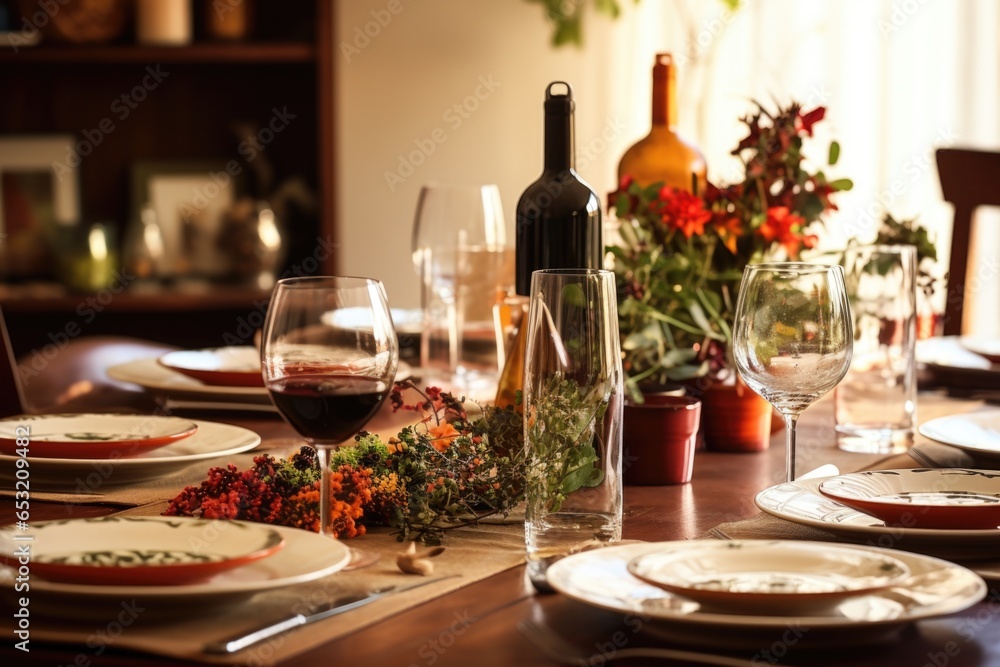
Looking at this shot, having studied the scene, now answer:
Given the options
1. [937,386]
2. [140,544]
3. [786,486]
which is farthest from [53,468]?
[937,386]

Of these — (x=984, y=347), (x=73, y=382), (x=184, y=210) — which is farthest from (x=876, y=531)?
(x=184, y=210)

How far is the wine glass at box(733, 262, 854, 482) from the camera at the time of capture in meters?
0.95

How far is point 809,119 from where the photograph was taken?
1317 millimetres

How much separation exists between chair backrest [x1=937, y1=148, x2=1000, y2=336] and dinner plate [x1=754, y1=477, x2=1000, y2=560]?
1.40 metres

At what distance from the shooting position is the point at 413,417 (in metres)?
1.42

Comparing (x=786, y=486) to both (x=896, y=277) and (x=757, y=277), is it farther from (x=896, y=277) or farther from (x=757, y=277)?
(x=896, y=277)

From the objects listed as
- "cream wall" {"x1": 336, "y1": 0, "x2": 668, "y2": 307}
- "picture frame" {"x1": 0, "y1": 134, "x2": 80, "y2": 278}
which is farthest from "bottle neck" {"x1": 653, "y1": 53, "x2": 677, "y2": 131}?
"picture frame" {"x1": 0, "y1": 134, "x2": 80, "y2": 278}

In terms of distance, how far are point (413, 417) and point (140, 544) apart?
2.26 ft

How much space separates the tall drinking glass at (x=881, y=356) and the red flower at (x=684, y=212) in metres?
0.17

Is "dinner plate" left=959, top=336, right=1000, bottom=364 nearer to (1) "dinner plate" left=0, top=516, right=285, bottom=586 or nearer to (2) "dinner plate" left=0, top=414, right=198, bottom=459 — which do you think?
(2) "dinner plate" left=0, top=414, right=198, bottom=459

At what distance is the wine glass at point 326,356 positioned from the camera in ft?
2.65

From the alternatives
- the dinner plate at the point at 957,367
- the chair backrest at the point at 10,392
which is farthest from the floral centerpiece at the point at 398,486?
the dinner plate at the point at 957,367

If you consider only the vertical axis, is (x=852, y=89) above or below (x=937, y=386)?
above

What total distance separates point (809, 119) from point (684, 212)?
7.3 inches
